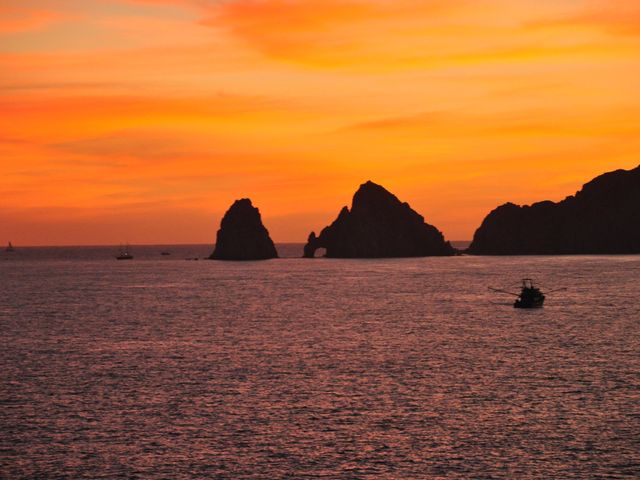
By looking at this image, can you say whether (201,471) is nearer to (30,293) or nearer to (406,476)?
(406,476)

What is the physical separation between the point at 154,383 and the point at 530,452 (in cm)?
3227

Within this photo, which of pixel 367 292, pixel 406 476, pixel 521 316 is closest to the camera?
pixel 406 476

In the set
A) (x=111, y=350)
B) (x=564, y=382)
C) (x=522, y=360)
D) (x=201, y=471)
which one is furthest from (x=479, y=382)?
(x=111, y=350)

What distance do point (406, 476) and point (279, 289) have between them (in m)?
155

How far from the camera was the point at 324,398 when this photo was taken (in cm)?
6297

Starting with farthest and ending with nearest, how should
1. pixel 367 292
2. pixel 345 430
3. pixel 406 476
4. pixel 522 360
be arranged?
pixel 367 292 → pixel 522 360 → pixel 345 430 → pixel 406 476

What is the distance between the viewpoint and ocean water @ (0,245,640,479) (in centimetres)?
4703

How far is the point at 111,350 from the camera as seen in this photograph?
91.2 metres

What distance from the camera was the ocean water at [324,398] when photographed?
47031mm

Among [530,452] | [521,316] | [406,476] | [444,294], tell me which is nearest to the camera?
[406,476]

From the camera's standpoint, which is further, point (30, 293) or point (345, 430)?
point (30, 293)

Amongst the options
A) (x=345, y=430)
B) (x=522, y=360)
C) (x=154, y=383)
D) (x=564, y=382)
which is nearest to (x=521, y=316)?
(x=522, y=360)

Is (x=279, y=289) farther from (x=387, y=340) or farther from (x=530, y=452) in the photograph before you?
(x=530, y=452)

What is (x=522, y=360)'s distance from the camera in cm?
8100
